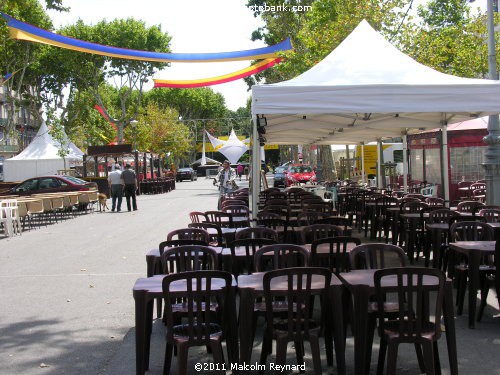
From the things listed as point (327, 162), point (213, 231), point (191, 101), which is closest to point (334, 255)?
point (213, 231)

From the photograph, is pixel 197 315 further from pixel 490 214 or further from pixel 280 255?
pixel 490 214

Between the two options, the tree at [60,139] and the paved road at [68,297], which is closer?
the paved road at [68,297]

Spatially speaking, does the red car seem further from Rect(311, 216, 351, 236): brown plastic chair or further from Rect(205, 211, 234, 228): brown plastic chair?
Rect(311, 216, 351, 236): brown plastic chair

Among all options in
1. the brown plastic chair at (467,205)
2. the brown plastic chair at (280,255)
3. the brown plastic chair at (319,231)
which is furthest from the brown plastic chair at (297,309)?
the brown plastic chair at (467,205)

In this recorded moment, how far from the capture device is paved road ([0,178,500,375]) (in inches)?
219

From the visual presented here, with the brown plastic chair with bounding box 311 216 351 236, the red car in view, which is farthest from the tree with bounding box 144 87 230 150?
the brown plastic chair with bounding box 311 216 351 236

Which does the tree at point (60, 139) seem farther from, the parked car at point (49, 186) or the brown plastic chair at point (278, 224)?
the brown plastic chair at point (278, 224)

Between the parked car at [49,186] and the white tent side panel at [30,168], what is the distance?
1326 centimetres

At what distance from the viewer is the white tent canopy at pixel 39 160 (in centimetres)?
3625

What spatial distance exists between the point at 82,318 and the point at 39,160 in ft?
102

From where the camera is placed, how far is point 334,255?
6738 millimetres

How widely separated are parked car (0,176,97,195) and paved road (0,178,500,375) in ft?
32.0

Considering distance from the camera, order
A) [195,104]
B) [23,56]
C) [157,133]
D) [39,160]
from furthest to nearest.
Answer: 1. [195,104]
2. [157,133]
3. [23,56]
4. [39,160]

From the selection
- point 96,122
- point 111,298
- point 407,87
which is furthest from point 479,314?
point 96,122
